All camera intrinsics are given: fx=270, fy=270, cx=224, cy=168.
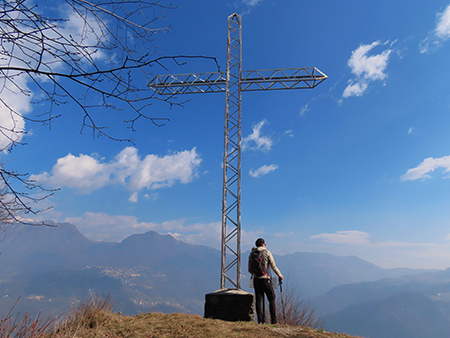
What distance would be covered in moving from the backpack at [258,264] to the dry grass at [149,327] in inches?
45.8

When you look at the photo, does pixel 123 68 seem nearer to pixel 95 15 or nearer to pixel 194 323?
pixel 95 15

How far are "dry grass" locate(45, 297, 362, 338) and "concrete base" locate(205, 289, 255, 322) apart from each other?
595 mm

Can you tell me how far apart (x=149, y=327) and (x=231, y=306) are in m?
2.21

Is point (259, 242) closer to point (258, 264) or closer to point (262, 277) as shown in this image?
point (258, 264)

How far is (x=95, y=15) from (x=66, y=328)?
4.74 m

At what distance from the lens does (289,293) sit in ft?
33.3

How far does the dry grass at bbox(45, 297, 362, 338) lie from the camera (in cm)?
472

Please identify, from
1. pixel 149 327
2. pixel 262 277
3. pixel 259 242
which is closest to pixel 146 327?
pixel 149 327

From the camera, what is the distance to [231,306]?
21.9 feet

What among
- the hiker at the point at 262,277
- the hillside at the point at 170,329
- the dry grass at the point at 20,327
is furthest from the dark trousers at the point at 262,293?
the dry grass at the point at 20,327

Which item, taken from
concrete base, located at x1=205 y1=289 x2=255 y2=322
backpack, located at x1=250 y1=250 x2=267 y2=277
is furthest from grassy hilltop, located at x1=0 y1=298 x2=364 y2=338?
backpack, located at x1=250 y1=250 x2=267 y2=277

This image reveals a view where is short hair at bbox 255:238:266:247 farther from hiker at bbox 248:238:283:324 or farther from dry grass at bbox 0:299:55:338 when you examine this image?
dry grass at bbox 0:299:55:338

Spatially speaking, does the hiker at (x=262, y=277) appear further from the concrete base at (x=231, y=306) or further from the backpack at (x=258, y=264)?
the concrete base at (x=231, y=306)

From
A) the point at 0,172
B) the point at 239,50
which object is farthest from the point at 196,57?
the point at 239,50
